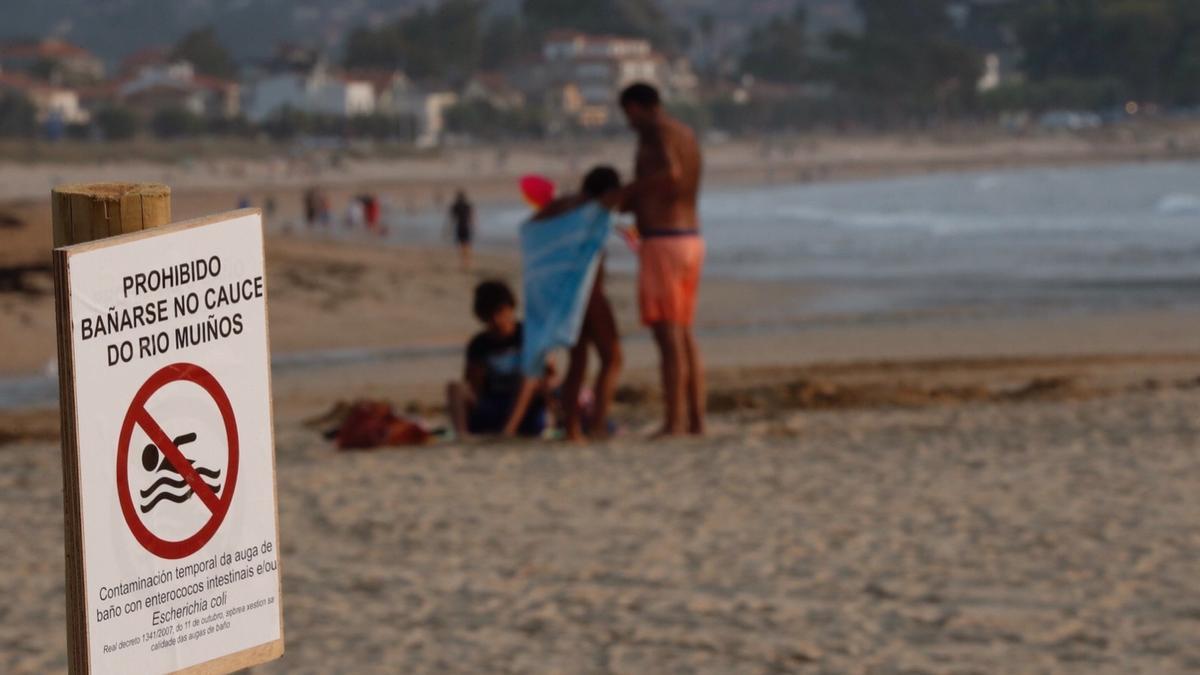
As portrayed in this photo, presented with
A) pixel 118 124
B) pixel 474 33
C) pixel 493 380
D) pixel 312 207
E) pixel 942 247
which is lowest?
pixel 942 247

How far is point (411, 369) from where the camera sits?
527 inches

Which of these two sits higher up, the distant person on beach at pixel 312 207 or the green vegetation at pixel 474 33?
the green vegetation at pixel 474 33

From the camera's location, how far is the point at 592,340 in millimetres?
7965

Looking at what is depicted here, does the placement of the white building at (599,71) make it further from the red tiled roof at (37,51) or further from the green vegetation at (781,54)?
the red tiled roof at (37,51)

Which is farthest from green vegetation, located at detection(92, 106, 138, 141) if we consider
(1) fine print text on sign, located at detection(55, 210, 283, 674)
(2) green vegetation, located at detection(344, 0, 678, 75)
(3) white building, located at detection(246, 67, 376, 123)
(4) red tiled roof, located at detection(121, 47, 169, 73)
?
(1) fine print text on sign, located at detection(55, 210, 283, 674)

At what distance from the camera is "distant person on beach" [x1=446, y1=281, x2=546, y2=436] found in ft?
25.7

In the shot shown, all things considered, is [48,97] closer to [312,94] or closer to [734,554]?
[312,94]

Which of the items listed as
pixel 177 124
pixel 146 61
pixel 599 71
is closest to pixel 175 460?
pixel 177 124

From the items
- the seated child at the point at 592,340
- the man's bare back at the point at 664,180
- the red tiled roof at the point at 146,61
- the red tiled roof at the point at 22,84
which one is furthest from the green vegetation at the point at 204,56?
the man's bare back at the point at 664,180

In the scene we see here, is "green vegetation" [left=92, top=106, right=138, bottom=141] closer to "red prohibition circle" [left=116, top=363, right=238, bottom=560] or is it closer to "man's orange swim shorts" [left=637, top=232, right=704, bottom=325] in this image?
"man's orange swim shorts" [left=637, top=232, right=704, bottom=325]

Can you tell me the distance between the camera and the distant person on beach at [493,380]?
25.7ft

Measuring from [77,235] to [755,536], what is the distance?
12.2ft

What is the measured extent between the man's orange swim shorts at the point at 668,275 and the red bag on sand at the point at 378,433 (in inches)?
43.7

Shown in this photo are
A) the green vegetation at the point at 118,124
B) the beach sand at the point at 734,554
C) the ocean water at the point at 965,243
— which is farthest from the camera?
the green vegetation at the point at 118,124
